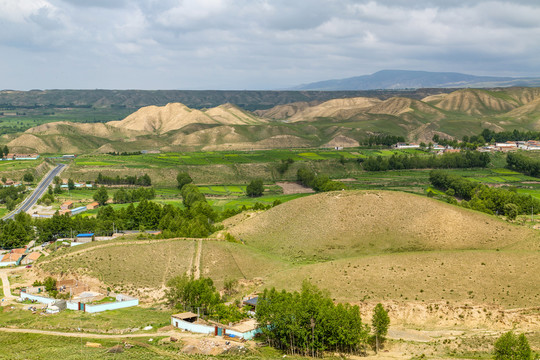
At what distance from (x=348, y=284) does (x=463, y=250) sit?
20602 mm

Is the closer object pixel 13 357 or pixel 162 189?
pixel 13 357

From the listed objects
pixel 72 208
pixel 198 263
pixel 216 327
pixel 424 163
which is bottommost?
pixel 72 208

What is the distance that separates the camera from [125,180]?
175m

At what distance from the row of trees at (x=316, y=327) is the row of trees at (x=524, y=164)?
140 m

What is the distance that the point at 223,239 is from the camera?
313 ft

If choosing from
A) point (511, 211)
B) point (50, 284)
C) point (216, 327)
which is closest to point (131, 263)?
point (50, 284)

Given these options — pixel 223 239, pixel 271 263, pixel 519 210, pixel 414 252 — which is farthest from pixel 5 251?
pixel 519 210

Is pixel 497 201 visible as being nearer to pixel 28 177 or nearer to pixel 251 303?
pixel 251 303

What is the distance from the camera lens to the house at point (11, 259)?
9588 cm

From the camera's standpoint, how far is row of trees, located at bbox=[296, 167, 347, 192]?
144 metres

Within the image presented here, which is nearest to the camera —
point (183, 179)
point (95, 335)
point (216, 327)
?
point (95, 335)

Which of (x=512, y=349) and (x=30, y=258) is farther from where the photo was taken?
(x=30, y=258)

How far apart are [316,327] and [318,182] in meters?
96.6

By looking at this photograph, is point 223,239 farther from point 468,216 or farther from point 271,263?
point 468,216
